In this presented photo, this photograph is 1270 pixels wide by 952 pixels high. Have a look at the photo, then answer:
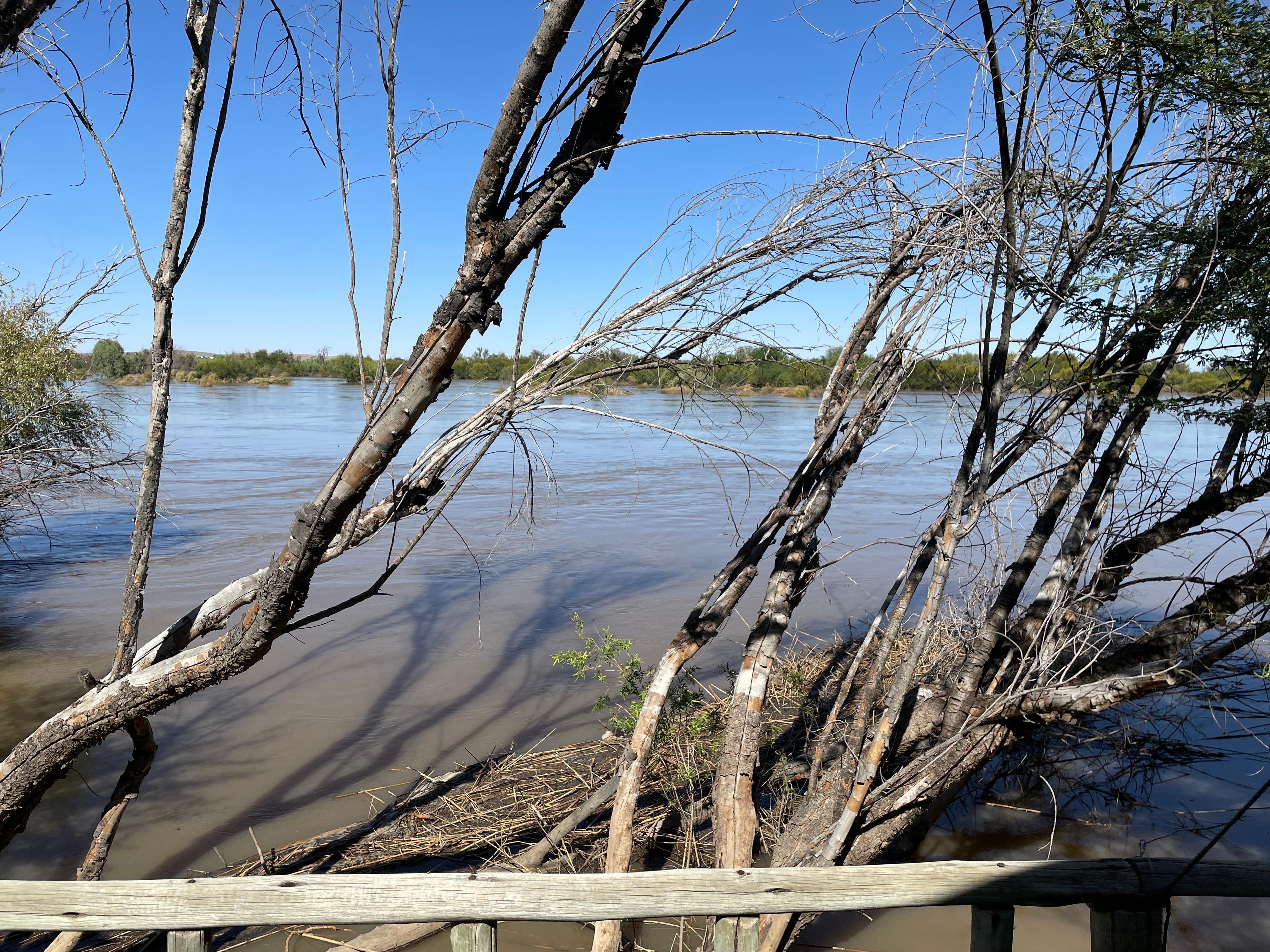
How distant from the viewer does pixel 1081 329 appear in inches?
133

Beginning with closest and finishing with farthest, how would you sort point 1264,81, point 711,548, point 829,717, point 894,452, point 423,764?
point 1264,81 → point 829,717 → point 423,764 → point 711,548 → point 894,452

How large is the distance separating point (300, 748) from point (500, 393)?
4129 millimetres

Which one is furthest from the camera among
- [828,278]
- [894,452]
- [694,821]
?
[894,452]

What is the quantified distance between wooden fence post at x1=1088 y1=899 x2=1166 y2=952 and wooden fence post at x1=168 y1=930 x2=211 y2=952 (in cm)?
171

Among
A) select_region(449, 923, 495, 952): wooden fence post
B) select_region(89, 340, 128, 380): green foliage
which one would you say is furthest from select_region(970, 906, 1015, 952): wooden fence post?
select_region(89, 340, 128, 380): green foliage

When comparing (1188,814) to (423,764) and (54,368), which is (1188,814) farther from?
(54,368)

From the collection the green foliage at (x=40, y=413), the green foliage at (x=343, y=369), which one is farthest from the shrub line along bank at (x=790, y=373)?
the green foliage at (x=343, y=369)

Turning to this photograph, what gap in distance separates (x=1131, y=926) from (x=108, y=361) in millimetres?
15692

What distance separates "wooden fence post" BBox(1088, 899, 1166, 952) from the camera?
5.32 feet

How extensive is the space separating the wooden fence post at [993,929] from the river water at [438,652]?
1.29 m

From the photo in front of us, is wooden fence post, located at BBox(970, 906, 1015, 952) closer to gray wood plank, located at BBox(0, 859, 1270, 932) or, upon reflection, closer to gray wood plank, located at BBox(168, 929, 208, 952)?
gray wood plank, located at BBox(0, 859, 1270, 932)

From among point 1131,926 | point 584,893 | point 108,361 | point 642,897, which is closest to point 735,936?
point 642,897

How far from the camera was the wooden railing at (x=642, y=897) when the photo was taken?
151 cm

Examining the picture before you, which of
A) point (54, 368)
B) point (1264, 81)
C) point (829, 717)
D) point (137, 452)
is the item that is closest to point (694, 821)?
point (829, 717)
